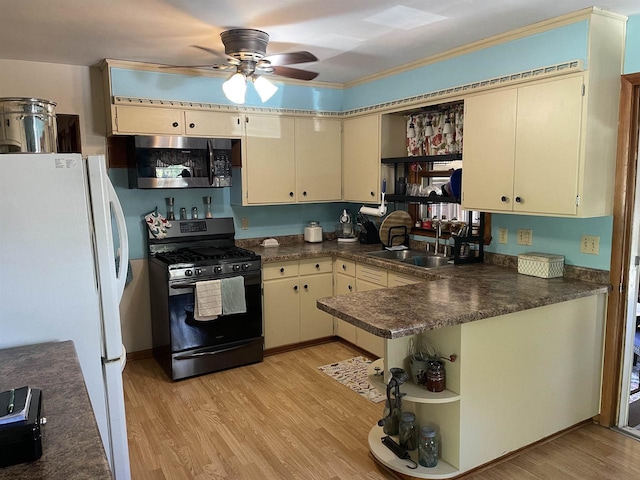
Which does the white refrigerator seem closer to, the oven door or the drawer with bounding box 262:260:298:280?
the oven door

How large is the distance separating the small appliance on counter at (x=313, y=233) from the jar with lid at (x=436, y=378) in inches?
95.1

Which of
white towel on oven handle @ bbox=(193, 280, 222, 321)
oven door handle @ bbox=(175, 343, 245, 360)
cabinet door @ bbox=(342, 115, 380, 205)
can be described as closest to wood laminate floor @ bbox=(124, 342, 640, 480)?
oven door handle @ bbox=(175, 343, 245, 360)

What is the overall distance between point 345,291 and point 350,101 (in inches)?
69.3

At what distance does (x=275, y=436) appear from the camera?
2.90 m

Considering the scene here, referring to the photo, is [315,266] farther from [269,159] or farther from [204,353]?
[204,353]

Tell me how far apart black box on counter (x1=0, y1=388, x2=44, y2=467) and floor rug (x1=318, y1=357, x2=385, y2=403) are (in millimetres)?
2492

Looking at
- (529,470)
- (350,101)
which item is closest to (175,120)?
(350,101)

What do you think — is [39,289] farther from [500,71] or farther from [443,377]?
[500,71]

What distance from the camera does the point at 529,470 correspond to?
2.50 meters

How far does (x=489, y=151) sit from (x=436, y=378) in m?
1.55

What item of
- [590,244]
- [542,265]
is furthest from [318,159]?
[590,244]

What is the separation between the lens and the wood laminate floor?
8.30 feet

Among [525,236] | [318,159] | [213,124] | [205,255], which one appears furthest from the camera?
[318,159]

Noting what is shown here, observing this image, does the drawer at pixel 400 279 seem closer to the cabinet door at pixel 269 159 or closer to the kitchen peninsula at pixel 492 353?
the kitchen peninsula at pixel 492 353
